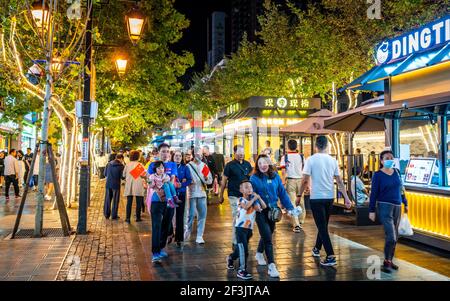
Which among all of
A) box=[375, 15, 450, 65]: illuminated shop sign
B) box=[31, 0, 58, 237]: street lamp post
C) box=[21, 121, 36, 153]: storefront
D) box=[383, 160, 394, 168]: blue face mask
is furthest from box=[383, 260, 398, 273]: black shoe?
box=[21, 121, 36, 153]: storefront

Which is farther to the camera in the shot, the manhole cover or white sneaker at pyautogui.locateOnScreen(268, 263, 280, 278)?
the manhole cover

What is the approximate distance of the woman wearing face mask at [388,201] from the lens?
631cm

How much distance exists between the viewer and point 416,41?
27.9 feet

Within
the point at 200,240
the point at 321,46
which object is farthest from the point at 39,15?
the point at 321,46

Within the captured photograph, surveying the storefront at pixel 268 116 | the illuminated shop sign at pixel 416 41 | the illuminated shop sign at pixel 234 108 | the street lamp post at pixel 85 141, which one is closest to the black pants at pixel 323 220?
the illuminated shop sign at pixel 416 41

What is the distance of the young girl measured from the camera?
6.82 meters

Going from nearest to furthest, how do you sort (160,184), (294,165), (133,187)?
(160,184), (294,165), (133,187)

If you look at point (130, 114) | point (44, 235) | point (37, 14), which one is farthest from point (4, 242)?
point (130, 114)

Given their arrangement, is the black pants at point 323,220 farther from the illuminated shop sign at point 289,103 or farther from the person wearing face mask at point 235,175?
the illuminated shop sign at point 289,103

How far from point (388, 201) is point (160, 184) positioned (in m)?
3.37

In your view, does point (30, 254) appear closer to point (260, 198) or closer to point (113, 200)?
point (260, 198)

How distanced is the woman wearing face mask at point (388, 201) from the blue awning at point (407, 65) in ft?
8.08

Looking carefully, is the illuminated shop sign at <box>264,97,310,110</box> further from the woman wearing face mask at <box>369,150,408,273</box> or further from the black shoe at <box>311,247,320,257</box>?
the woman wearing face mask at <box>369,150,408,273</box>

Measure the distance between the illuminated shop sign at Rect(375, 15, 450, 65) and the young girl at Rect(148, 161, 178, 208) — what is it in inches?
210
